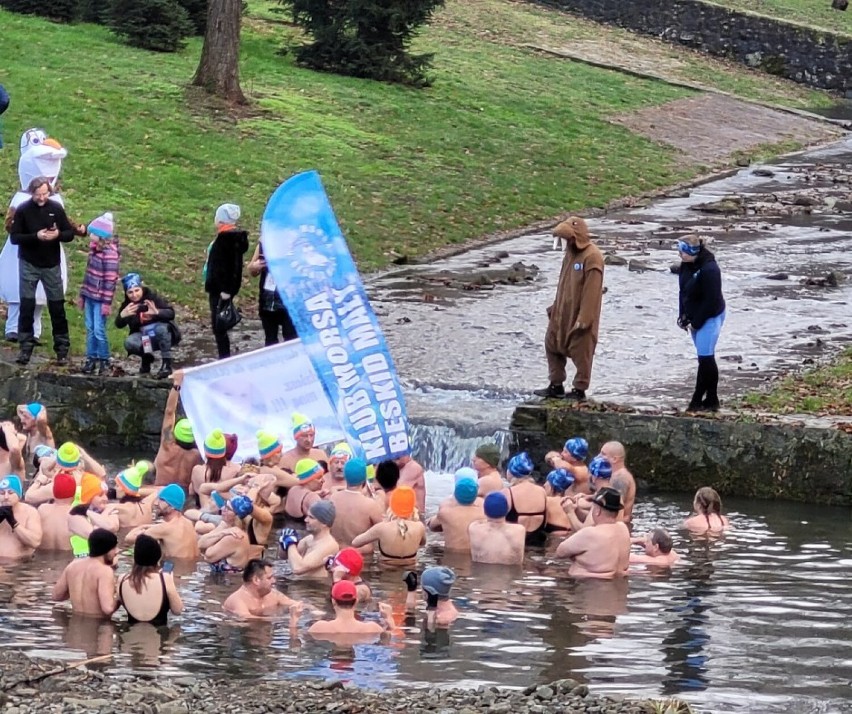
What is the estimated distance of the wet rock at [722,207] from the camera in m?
29.9

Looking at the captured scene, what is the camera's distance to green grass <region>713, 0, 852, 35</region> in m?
48.3

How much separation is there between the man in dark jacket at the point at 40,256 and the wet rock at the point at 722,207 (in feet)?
46.6

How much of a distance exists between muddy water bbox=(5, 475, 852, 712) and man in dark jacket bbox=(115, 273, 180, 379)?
4.11 metres

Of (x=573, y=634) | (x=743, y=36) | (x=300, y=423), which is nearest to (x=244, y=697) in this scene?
(x=573, y=634)

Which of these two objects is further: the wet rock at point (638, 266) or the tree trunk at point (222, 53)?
the tree trunk at point (222, 53)

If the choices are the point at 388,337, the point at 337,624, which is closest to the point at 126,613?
the point at 337,624

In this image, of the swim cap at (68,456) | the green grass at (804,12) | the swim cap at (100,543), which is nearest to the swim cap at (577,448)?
the swim cap at (68,456)

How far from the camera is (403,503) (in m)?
14.4

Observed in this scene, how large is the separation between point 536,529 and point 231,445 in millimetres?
3084

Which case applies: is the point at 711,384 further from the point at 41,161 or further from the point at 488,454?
the point at 41,161

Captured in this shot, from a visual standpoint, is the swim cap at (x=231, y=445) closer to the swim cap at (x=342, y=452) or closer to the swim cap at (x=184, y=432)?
the swim cap at (x=184, y=432)

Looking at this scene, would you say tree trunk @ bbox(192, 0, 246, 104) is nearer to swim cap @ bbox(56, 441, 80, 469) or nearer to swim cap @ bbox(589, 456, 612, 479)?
swim cap @ bbox(56, 441, 80, 469)

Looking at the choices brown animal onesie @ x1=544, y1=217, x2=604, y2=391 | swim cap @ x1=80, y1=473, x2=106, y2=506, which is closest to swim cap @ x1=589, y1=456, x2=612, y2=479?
brown animal onesie @ x1=544, y1=217, x2=604, y2=391

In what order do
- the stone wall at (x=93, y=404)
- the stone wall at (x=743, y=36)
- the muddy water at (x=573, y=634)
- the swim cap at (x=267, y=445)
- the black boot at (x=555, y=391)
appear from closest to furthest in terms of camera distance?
1. the muddy water at (x=573, y=634)
2. the swim cap at (x=267, y=445)
3. the black boot at (x=555, y=391)
4. the stone wall at (x=93, y=404)
5. the stone wall at (x=743, y=36)
